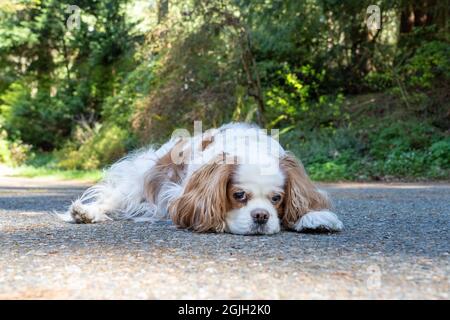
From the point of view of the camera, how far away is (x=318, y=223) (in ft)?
15.6

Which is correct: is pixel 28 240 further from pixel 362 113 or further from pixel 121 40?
pixel 121 40

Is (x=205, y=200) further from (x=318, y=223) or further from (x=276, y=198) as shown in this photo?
(x=318, y=223)

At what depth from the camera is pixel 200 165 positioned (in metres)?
5.12

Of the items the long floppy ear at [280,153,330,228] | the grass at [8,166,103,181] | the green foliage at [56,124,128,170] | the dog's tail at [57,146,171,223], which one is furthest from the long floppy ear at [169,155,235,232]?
Answer: the green foliage at [56,124,128,170]

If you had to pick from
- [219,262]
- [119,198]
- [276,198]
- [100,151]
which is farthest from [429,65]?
[219,262]

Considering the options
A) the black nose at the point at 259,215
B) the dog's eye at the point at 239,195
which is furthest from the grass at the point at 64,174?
the black nose at the point at 259,215

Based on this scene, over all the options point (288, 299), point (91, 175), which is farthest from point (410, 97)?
point (288, 299)

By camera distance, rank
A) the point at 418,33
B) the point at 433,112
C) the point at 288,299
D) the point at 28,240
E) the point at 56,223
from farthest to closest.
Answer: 1. the point at 418,33
2. the point at 433,112
3. the point at 56,223
4. the point at 28,240
5. the point at 288,299

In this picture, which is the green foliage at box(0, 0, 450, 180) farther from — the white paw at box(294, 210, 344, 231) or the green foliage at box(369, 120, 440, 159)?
the white paw at box(294, 210, 344, 231)

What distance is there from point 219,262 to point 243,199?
1.22 m

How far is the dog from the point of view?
4629mm

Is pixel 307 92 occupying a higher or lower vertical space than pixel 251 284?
higher

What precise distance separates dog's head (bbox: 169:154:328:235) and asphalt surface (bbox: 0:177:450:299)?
0.46 ft

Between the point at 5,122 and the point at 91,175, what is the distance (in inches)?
427
